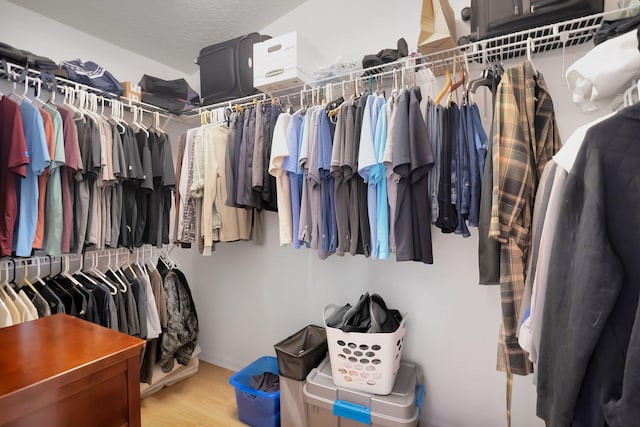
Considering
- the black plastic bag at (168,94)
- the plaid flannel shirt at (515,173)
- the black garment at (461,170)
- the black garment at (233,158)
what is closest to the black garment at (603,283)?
the plaid flannel shirt at (515,173)

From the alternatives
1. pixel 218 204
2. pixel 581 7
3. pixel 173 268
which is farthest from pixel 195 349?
pixel 581 7

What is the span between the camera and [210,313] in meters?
2.80

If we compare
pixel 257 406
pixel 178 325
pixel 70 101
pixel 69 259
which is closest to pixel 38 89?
pixel 70 101

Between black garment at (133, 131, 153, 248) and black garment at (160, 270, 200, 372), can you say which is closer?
black garment at (133, 131, 153, 248)

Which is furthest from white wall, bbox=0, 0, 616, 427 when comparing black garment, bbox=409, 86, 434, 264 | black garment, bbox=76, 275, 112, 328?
black garment, bbox=76, 275, 112, 328

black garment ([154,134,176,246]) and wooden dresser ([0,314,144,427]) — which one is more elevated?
black garment ([154,134,176,246])

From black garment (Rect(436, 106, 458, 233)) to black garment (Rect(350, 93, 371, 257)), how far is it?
1.12ft

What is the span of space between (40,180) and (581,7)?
8.93 feet

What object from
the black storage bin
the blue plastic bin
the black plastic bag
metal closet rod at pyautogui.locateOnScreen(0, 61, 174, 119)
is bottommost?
the blue plastic bin

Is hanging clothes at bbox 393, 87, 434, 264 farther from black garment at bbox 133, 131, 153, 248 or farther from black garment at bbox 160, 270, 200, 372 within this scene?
black garment at bbox 160, 270, 200, 372

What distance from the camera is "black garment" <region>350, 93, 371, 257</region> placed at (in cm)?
156

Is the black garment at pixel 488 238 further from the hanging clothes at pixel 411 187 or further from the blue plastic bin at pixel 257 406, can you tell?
the blue plastic bin at pixel 257 406

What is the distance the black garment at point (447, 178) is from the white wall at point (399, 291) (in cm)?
42

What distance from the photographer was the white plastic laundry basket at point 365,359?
1.55 m
